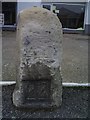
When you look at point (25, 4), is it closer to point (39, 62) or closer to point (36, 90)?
point (36, 90)

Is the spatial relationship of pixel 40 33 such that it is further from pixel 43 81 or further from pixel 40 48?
pixel 43 81

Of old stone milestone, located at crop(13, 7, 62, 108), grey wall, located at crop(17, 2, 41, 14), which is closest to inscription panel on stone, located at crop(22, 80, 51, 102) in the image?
old stone milestone, located at crop(13, 7, 62, 108)

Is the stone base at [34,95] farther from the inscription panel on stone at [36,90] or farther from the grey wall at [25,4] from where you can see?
the grey wall at [25,4]

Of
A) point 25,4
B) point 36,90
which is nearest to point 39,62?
point 36,90

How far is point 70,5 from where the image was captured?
12922 mm

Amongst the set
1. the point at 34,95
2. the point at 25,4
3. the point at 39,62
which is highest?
the point at 25,4

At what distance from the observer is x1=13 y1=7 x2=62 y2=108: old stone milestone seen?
13.4ft

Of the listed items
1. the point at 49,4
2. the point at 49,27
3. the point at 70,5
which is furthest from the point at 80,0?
the point at 49,27

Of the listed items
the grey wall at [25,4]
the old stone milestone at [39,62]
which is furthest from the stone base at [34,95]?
the grey wall at [25,4]

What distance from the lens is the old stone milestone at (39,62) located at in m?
4.07

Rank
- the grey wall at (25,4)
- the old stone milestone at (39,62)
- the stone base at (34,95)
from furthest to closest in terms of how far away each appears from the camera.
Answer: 1. the grey wall at (25,4)
2. the stone base at (34,95)
3. the old stone milestone at (39,62)

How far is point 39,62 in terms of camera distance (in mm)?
4031

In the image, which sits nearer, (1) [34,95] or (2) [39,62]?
(2) [39,62]

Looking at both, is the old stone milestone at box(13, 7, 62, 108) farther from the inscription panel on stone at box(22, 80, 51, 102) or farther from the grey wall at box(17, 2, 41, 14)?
the grey wall at box(17, 2, 41, 14)
